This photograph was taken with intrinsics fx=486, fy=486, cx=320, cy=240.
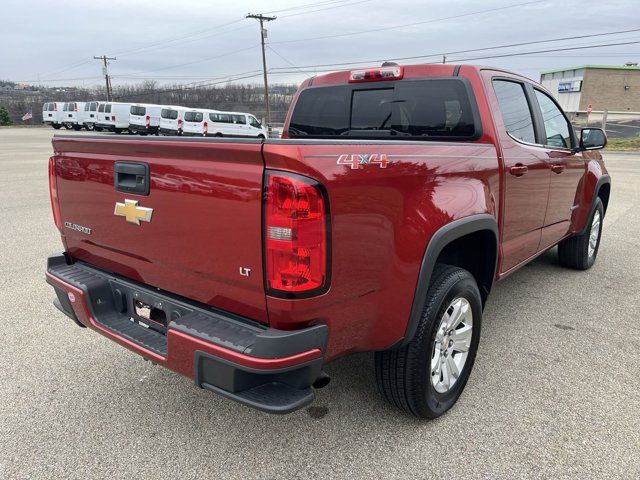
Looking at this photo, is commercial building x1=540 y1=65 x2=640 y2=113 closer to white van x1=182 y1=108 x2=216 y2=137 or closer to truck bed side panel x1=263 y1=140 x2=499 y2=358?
white van x1=182 y1=108 x2=216 y2=137

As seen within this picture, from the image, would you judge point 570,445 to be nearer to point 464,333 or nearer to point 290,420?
point 464,333

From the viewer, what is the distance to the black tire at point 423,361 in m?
2.47

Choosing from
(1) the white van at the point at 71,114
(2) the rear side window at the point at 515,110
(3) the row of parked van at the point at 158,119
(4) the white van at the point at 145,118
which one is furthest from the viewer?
(1) the white van at the point at 71,114

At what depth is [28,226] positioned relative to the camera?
23.6 ft

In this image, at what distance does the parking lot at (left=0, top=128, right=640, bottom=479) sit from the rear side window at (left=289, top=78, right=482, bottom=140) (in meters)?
1.63

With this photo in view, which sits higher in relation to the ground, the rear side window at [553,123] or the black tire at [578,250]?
the rear side window at [553,123]

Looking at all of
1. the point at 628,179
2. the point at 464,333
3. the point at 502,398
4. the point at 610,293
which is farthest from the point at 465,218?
the point at 628,179

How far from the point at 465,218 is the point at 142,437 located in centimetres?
207

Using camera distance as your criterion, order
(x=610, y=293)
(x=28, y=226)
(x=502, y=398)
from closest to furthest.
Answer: (x=502, y=398)
(x=610, y=293)
(x=28, y=226)

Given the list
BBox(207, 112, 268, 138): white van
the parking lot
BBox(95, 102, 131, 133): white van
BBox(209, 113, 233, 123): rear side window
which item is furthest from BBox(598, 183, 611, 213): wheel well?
BBox(95, 102, 131, 133): white van

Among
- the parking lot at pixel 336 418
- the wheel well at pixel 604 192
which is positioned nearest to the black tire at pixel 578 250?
the wheel well at pixel 604 192

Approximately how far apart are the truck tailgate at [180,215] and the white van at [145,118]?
34.8 meters

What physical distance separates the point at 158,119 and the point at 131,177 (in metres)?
35.4

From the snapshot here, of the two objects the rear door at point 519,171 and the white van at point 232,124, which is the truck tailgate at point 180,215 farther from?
the white van at point 232,124
